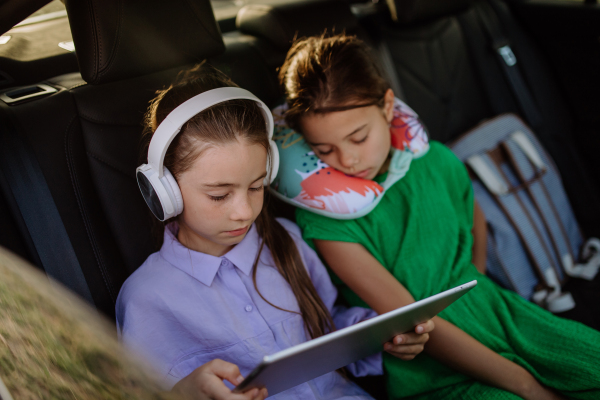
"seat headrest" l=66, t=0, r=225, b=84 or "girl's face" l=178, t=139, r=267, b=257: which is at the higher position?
"seat headrest" l=66, t=0, r=225, b=84

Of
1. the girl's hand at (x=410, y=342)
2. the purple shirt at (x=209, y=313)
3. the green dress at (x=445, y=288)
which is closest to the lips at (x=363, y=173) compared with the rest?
the green dress at (x=445, y=288)

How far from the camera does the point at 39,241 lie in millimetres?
1112

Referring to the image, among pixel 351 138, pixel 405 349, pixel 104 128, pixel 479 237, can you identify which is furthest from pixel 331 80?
pixel 479 237

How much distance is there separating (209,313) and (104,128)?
566mm

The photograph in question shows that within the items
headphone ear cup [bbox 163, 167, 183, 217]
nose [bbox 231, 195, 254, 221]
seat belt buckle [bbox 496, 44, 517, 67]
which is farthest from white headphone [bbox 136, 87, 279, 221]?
seat belt buckle [bbox 496, 44, 517, 67]

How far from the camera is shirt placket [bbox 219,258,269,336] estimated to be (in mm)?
1120

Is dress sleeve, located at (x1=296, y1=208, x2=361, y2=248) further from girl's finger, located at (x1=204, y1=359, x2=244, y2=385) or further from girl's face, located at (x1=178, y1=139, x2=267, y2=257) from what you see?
girl's finger, located at (x1=204, y1=359, x2=244, y2=385)

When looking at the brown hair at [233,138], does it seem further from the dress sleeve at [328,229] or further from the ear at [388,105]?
the ear at [388,105]

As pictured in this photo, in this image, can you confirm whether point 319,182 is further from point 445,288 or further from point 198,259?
A: point 445,288

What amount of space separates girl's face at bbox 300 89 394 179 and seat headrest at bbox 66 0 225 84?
416 millimetres

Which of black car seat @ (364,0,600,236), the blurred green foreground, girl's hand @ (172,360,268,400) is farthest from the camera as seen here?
black car seat @ (364,0,600,236)

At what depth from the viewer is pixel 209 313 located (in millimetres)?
1097

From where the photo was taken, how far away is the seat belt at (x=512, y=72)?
2.07m

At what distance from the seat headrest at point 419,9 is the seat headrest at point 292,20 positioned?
203mm
